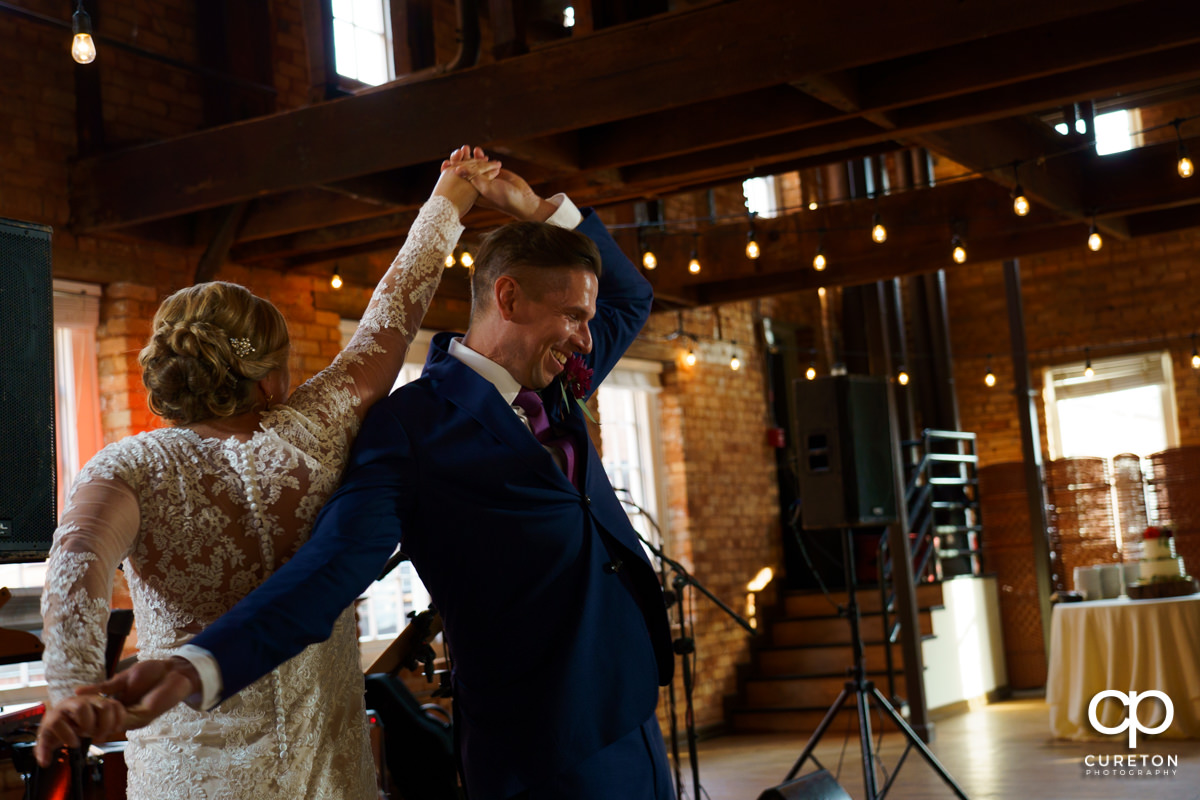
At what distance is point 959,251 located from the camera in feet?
22.8

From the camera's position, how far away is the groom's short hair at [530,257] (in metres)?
1.90

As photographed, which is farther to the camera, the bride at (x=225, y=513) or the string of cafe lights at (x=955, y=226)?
the string of cafe lights at (x=955, y=226)

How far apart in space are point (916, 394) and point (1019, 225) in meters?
4.72

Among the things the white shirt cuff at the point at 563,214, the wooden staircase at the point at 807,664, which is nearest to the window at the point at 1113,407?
the wooden staircase at the point at 807,664

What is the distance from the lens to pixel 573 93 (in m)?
4.51

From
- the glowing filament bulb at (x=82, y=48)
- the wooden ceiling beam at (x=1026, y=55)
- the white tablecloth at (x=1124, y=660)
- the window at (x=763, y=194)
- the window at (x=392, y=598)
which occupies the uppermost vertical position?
the window at (x=763, y=194)

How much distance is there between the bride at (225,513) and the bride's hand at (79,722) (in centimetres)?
37

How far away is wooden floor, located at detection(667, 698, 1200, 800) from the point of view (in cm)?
596

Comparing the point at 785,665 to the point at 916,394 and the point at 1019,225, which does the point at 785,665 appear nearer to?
the point at 916,394

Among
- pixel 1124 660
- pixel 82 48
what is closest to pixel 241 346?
pixel 82 48

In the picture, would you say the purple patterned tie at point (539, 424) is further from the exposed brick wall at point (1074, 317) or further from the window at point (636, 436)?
the exposed brick wall at point (1074, 317)

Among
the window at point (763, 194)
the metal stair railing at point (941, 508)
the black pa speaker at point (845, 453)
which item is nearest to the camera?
the black pa speaker at point (845, 453)

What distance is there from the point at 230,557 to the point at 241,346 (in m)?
0.29

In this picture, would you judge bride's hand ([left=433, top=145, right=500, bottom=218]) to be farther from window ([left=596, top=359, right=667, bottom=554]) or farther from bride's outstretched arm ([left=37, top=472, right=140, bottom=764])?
window ([left=596, top=359, right=667, bottom=554])
